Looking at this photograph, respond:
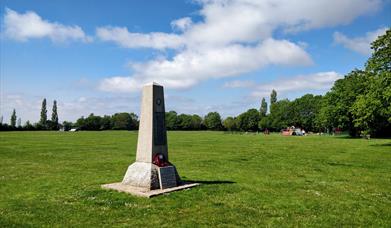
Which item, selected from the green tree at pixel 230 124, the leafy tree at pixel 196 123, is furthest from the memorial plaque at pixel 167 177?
the leafy tree at pixel 196 123

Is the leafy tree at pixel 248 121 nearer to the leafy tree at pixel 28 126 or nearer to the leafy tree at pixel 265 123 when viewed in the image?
the leafy tree at pixel 265 123

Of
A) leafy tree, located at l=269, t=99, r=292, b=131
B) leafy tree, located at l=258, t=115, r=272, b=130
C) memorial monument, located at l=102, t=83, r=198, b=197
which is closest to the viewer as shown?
memorial monument, located at l=102, t=83, r=198, b=197

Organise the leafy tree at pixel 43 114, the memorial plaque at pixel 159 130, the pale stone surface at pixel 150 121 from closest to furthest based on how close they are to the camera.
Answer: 1. the pale stone surface at pixel 150 121
2. the memorial plaque at pixel 159 130
3. the leafy tree at pixel 43 114

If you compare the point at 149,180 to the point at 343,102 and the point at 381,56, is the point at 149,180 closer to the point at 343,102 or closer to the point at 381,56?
the point at 381,56

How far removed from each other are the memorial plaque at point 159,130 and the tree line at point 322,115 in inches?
1145

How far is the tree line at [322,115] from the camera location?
3988cm

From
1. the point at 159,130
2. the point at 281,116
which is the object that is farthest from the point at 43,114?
the point at 159,130

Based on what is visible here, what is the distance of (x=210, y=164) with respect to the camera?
2173 centimetres

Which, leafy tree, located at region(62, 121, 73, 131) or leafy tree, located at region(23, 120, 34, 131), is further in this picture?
leafy tree, located at region(62, 121, 73, 131)

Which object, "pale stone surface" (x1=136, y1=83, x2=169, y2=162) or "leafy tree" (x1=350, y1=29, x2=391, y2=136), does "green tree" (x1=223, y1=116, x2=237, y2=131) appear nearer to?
"leafy tree" (x1=350, y1=29, x2=391, y2=136)

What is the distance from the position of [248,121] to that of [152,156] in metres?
145

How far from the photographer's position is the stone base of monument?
1245 cm

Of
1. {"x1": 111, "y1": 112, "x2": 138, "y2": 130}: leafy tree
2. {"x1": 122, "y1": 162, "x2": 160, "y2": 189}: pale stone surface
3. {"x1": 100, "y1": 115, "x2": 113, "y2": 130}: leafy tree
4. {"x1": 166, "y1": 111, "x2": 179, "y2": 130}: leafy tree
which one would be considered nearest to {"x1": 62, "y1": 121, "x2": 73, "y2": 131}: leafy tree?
{"x1": 100, "y1": 115, "x2": 113, "y2": 130}: leafy tree

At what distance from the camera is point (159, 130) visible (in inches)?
525
